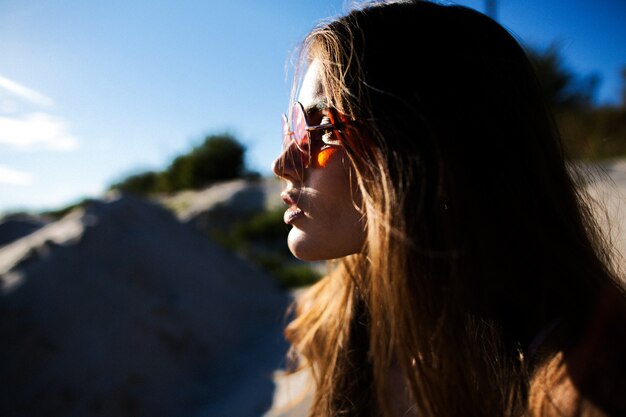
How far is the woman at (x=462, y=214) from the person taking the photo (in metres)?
1.04

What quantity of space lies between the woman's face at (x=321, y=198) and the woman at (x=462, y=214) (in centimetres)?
3

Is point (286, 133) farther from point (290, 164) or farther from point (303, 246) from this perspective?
point (303, 246)

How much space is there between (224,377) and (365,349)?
1875 millimetres

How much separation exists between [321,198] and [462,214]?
1.51ft

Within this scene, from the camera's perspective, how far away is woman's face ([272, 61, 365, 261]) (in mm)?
1275

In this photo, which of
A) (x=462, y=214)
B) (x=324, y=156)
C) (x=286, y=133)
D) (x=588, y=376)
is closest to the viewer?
(x=588, y=376)

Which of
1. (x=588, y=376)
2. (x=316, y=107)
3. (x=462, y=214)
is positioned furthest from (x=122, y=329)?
(x=588, y=376)

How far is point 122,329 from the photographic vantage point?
290cm

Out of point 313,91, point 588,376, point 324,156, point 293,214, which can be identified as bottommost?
point 588,376

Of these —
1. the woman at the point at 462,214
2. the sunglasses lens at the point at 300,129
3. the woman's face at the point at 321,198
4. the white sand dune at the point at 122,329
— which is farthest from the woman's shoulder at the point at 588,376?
the white sand dune at the point at 122,329

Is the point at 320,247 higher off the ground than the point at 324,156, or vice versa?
the point at 324,156

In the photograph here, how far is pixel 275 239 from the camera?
960 cm

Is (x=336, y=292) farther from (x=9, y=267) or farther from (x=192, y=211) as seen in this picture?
(x=192, y=211)

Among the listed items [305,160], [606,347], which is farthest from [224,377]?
[606,347]
